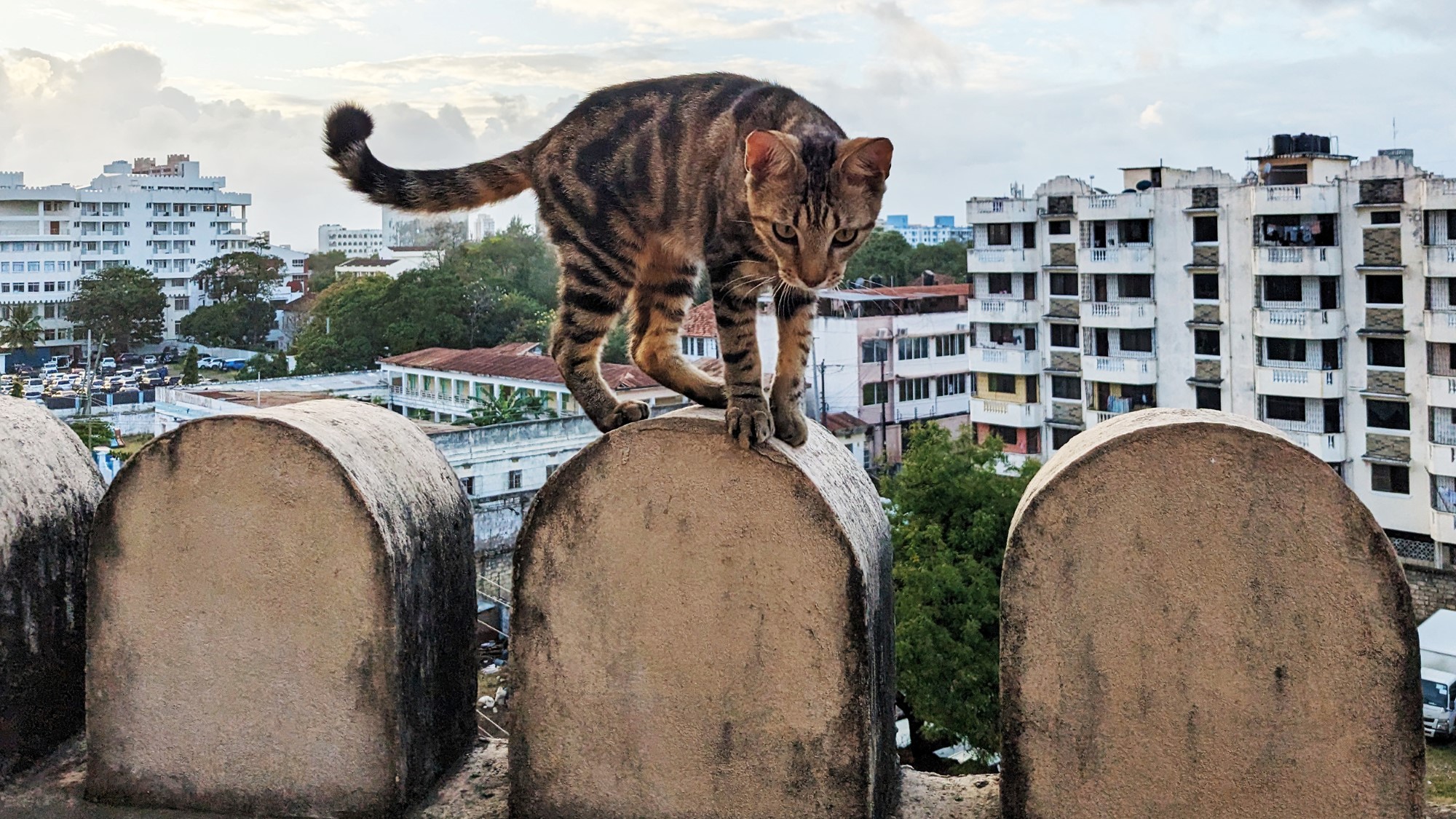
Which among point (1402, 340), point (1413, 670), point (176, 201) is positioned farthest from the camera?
point (176, 201)

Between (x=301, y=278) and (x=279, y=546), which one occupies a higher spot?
(x=301, y=278)

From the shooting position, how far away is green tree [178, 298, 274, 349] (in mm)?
33031

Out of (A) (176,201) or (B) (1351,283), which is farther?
(A) (176,201)

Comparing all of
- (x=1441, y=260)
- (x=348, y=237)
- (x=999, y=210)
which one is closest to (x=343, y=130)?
(x=1441, y=260)

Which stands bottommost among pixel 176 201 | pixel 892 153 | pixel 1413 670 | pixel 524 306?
pixel 1413 670

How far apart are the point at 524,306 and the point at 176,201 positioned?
12980 millimetres

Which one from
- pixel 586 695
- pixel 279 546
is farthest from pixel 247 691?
pixel 586 695

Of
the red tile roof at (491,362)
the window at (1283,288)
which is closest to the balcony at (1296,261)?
the window at (1283,288)

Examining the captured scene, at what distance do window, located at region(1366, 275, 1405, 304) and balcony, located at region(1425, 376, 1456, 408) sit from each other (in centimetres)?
121

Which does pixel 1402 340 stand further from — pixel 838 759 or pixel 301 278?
pixel 301 278

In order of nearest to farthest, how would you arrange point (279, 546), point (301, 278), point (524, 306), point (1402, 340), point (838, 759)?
point (838, 759) → point (279, 546) → point (1402, 340) → point (524, 306) → point (301, 278)

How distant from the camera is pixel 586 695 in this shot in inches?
107

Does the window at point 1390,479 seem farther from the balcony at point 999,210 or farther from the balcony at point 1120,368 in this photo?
the balcony at point 999,210

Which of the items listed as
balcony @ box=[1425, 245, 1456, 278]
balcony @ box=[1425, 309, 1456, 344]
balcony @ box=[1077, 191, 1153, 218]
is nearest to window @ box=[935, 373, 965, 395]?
balcony @ box=[1077, 191, 1153, 218]
